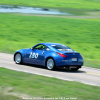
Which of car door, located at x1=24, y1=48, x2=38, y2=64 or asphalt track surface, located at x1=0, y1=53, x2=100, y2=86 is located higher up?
car door, located at x1=24, y1=48, x2=38, y2=64

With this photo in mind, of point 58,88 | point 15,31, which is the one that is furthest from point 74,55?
point 15,31

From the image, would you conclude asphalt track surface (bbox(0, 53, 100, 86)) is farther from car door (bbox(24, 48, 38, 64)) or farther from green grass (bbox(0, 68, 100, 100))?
green grass (bbox(0, 68, 100, 100))

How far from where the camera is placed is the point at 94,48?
27.5 meters

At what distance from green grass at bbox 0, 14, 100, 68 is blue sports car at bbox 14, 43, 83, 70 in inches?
344

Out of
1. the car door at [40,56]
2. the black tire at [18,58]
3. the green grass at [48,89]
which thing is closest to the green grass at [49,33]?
the black tire at [18,58]

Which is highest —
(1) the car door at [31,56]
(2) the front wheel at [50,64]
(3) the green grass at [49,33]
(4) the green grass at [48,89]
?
(3) the green grass at [49,33]

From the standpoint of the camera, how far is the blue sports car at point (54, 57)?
13.9 meters

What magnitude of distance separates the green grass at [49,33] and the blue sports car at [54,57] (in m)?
8.74

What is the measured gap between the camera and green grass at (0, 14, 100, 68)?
27.6 metres

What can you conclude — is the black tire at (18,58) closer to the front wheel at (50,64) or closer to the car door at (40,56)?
the car door at (40,56)

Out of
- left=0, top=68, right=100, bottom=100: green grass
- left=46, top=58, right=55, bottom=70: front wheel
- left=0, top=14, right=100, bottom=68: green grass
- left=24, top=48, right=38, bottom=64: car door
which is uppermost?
left=0, top=14, right=100, bottom=68: green grass

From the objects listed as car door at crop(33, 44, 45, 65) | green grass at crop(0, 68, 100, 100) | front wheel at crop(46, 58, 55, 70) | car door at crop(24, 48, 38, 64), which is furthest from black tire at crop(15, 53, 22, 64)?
green grass at crop(0, 68, 100, 100)

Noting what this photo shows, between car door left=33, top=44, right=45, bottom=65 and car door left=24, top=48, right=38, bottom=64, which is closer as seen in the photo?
car door left=33, top=44, right=45, bottom=65

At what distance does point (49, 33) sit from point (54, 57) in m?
21.0
